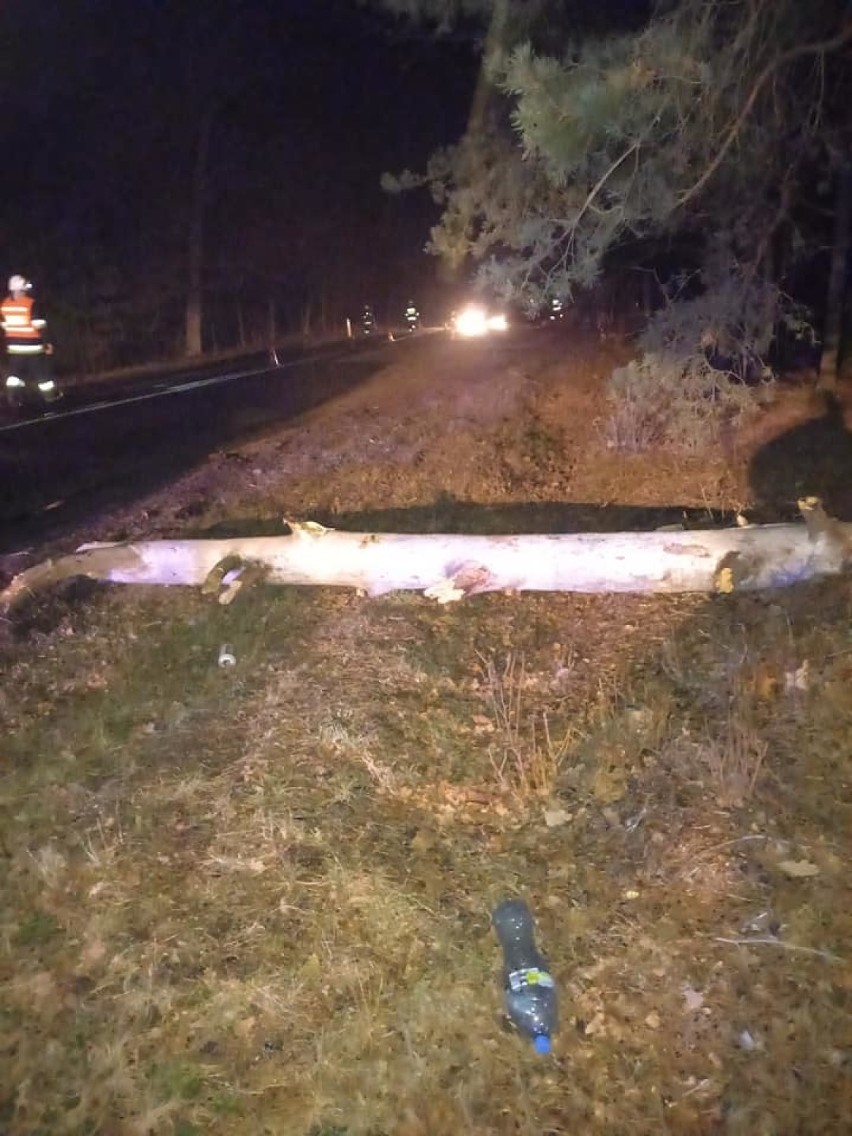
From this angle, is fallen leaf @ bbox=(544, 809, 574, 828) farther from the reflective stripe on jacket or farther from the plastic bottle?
the reflective stripe on jacket

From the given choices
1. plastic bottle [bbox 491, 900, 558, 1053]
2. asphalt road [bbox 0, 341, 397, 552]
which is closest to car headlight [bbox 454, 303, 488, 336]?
asphalt road [bbox 0, 341, 397, 552]

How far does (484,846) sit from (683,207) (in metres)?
5.35

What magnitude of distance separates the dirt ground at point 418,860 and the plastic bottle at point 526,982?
0.06 metres

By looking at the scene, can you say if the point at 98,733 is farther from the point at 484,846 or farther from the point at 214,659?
the point at 484,846

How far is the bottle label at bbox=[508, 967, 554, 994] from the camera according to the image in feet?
10.4

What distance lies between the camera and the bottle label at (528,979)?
3.17 m

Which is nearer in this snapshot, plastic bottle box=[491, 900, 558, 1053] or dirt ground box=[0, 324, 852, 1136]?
dirt ground box=[0, 324, 852, 1136]

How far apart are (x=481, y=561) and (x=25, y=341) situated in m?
6.55

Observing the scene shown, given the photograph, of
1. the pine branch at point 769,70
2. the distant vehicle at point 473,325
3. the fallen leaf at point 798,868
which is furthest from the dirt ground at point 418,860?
the distant vehicle at point 473,325

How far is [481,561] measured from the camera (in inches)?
234

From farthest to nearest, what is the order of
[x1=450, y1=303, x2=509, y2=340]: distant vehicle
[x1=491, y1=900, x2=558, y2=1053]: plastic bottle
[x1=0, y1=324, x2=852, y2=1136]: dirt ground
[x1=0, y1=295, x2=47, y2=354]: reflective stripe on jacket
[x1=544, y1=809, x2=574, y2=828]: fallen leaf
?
[x1=450, y1=303, x2=509, y2=340]: distant vehicle
[x1=0, y1=295, x2=47, y2=354]: reflective stripe on jacket
[x1=544, y1=809, x2=574, y2=828]: fallen leaf
[x1=491, y1=900, x2=558, y2=1053]: plastic bottle
[x1=0, y1=324, x2=852, y2=1136]: dirt ground

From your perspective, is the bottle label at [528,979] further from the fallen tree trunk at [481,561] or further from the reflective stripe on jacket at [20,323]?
the reflective stripe on jacket at [20,323]

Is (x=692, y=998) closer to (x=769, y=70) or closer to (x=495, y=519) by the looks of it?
(x=495, y=519)

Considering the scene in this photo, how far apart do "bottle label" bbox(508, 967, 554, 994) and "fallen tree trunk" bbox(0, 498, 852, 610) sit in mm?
2954
